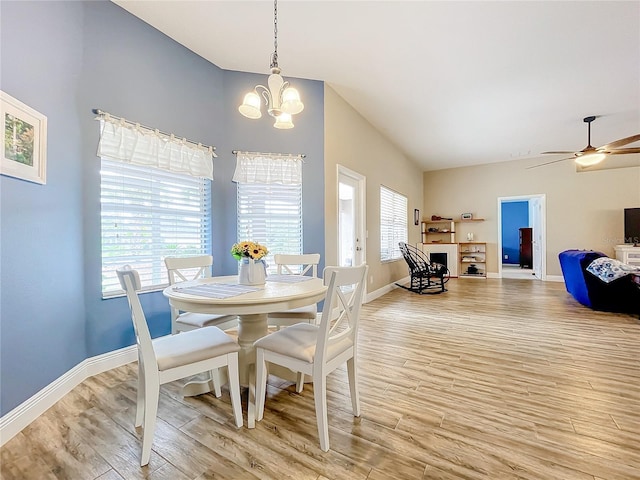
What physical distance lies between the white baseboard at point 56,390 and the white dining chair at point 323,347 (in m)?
1.33

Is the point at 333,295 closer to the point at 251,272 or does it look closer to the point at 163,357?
the point at 251,272

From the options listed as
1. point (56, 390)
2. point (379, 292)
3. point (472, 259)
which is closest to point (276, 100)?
point (56, 390)

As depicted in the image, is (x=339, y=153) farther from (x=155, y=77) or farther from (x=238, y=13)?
(x=155, y=77)

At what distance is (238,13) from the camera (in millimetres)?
2447

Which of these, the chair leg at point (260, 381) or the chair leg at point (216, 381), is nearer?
the chair leg at point (260, 381)

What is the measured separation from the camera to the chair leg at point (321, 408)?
143 cm

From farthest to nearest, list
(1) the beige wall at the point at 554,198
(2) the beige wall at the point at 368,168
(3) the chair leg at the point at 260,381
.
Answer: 1. (1) the beige wall at the point at 554,198
2. (2) the beige wall at the point at 368,168
3. (3) the chair leg at the point at 260,381

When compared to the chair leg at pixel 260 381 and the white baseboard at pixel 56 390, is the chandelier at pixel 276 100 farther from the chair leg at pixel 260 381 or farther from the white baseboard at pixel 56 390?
the white baseboard at pixel 56 390

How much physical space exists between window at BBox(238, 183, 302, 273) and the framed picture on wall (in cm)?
178

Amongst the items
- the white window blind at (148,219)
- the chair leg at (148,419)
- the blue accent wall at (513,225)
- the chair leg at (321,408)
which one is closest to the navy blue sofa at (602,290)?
the chair leg at (321,408)

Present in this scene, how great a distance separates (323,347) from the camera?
4.80ft

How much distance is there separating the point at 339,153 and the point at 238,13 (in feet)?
6.29

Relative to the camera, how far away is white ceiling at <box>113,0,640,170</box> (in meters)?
2.39

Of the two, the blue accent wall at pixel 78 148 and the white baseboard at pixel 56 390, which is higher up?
the blue accent wall at pixel 78 148
